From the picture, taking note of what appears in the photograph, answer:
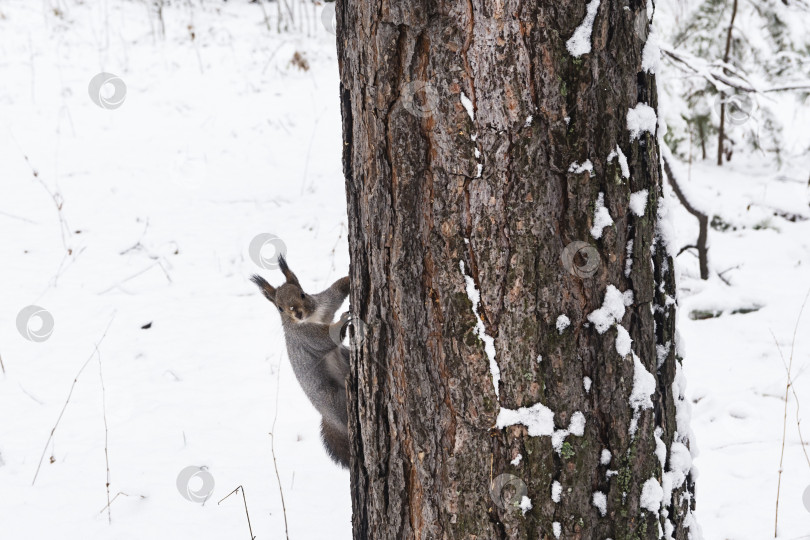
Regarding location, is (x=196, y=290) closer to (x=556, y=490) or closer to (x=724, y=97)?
(x=556, y=490)

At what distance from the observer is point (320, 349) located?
285cm

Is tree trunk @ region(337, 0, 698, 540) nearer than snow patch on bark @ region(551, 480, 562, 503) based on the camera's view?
Yes

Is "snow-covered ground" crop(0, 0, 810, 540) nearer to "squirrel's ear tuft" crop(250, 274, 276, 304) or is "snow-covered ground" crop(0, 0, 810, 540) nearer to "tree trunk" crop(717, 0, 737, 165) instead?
"tree trunk" crop(717, 0, 737, 165)

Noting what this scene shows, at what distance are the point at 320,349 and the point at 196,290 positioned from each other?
7.57 ft

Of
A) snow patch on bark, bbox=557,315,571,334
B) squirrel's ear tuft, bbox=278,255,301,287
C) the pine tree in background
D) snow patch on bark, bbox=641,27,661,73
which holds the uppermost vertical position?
the pine tree in background

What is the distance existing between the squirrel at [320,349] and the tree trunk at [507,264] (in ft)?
3.12

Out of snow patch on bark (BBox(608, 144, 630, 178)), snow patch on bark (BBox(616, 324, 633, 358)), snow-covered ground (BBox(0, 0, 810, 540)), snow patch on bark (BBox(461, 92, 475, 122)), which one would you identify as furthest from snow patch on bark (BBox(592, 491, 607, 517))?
snow-covered ground (BBox(0, 0, 810, 540))

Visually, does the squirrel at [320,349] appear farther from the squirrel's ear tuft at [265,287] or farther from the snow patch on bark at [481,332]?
the snow patch on bark at [481,332]

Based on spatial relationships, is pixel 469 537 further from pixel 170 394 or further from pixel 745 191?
pixel 745 191

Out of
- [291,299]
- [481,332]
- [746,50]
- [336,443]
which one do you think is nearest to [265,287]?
[291,299]

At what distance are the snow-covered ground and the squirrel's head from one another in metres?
0.82

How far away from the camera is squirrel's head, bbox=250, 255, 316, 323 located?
9.14 ft

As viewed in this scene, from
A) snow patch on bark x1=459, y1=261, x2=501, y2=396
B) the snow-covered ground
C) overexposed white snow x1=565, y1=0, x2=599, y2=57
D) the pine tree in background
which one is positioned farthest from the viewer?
the pine tree in background

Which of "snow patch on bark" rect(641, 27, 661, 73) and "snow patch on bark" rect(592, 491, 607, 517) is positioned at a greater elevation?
"snow patch on bark" rect(641, 27, 661, 73)
